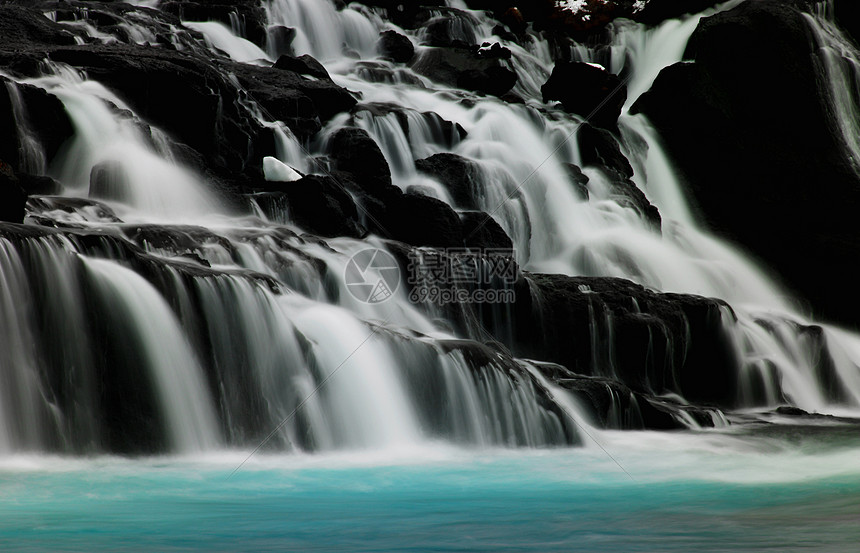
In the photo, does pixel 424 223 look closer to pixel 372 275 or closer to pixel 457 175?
pixel 372 275

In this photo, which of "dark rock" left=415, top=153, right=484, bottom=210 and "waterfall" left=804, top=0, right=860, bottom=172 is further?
"waterfall" left=804, top=0, right=860, bottom=172

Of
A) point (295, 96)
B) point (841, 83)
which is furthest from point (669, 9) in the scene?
point (295, 96)

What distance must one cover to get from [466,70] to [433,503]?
15289 mm

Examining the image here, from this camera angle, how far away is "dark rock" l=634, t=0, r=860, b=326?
16891mm

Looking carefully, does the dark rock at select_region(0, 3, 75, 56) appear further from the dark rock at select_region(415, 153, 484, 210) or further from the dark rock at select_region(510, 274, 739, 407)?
the dark rock at select_region(510, 274, 739, 407)

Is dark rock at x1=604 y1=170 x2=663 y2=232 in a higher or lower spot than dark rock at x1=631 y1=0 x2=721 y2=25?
lower

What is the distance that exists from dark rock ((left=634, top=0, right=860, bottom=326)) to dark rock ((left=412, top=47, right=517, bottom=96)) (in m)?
3.15

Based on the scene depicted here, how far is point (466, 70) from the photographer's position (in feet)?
63.9

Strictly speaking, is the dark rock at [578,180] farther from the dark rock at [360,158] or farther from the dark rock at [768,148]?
the dark rock at [360,158]

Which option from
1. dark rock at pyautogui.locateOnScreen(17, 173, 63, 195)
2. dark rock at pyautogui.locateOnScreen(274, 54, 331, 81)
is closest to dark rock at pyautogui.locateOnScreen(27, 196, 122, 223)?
dark rock at pyautogui.locateOnScreen(17, 173, 63, 195)

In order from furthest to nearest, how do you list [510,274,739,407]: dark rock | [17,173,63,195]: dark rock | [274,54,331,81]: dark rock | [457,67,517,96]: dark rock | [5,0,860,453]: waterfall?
[457,67,517,96]: dark rock
[274,54,331,81]: dark rock
[510,274,739,407]: dark rock
[17,173,63,195]: dark rock
[5,0,860,453]: waterfall

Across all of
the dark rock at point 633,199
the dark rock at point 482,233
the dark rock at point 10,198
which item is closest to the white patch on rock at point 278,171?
the dark rock at point 482,233

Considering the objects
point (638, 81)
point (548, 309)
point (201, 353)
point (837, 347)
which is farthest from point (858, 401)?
point (638, 81)

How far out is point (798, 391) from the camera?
39.7 feet
